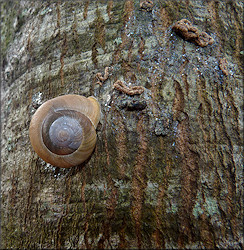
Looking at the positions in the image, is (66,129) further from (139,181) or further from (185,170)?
(185,170)

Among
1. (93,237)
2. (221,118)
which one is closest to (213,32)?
(221,118)

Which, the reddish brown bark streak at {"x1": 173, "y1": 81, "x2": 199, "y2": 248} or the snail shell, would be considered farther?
the snail shell

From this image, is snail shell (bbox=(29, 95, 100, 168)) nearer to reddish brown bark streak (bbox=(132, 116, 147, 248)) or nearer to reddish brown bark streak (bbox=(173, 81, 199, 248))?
reddish brown bark streak (bbox=(132, 116, 147, 248))

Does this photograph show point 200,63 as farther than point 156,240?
Yes

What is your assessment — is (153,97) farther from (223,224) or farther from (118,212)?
(223,224)

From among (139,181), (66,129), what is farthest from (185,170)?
(66,129)

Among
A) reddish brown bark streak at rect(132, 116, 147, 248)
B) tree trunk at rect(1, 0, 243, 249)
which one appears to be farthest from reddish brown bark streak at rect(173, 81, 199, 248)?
reddish brown bark streak at rect(132, 116, 147, 248)
